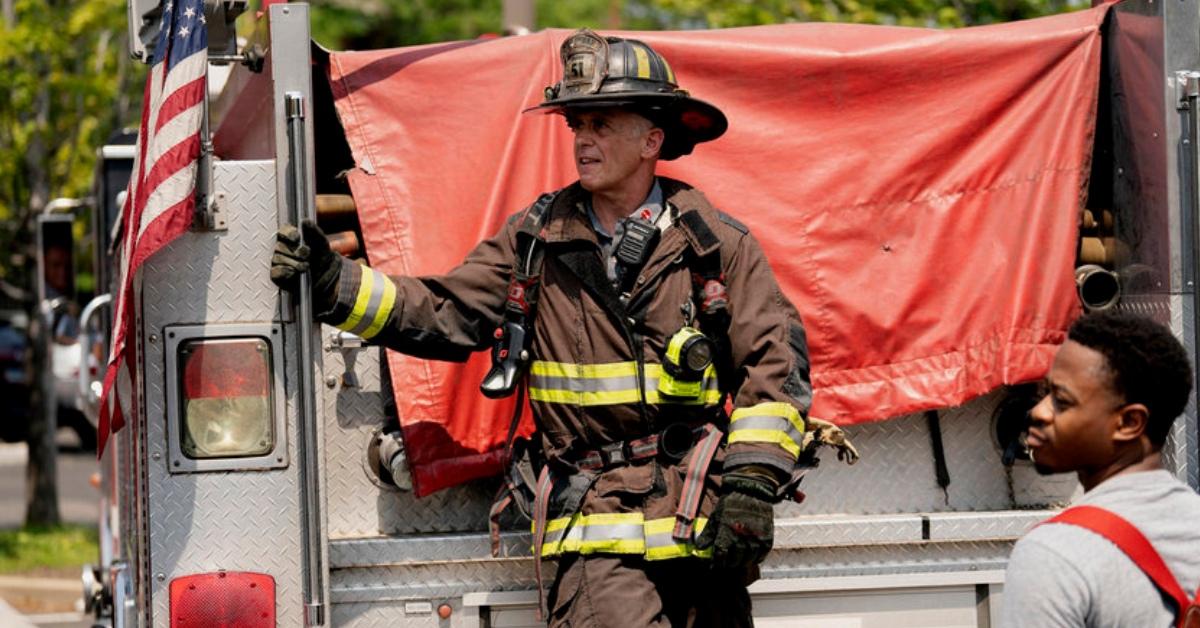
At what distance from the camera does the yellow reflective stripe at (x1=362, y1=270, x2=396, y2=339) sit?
13.5ft

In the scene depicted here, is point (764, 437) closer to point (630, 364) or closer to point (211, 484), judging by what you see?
point (630, 364)

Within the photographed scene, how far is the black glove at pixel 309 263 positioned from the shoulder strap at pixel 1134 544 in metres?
2.10

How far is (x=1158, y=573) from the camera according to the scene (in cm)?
241

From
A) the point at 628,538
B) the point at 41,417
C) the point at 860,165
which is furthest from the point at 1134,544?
the point at 41,417

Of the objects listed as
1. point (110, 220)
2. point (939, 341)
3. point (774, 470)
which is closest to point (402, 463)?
point (774, 470)

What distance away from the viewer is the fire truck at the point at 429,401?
4.06 m

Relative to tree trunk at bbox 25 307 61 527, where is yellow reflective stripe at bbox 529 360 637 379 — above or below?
above

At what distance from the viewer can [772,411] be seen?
13.1 ft

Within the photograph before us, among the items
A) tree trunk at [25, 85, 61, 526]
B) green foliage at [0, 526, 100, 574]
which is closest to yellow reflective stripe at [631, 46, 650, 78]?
green foliage at [0, 526, 100, 574]

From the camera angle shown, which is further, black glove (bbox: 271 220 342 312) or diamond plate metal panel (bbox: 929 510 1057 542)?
diamond plate metal panel (bbox: 929 510 1057 542)

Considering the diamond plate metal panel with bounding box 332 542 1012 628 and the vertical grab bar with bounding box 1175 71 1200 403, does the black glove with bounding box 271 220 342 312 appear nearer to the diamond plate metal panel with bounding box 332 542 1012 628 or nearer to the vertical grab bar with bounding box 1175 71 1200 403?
the diamond plate metal panel with bounding box 332 542 1012 628

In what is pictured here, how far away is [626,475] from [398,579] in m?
0.65

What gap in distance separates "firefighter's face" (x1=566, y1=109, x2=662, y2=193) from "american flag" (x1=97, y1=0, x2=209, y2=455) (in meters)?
0.91

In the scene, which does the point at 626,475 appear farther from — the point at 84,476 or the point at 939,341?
the point at 84,476
